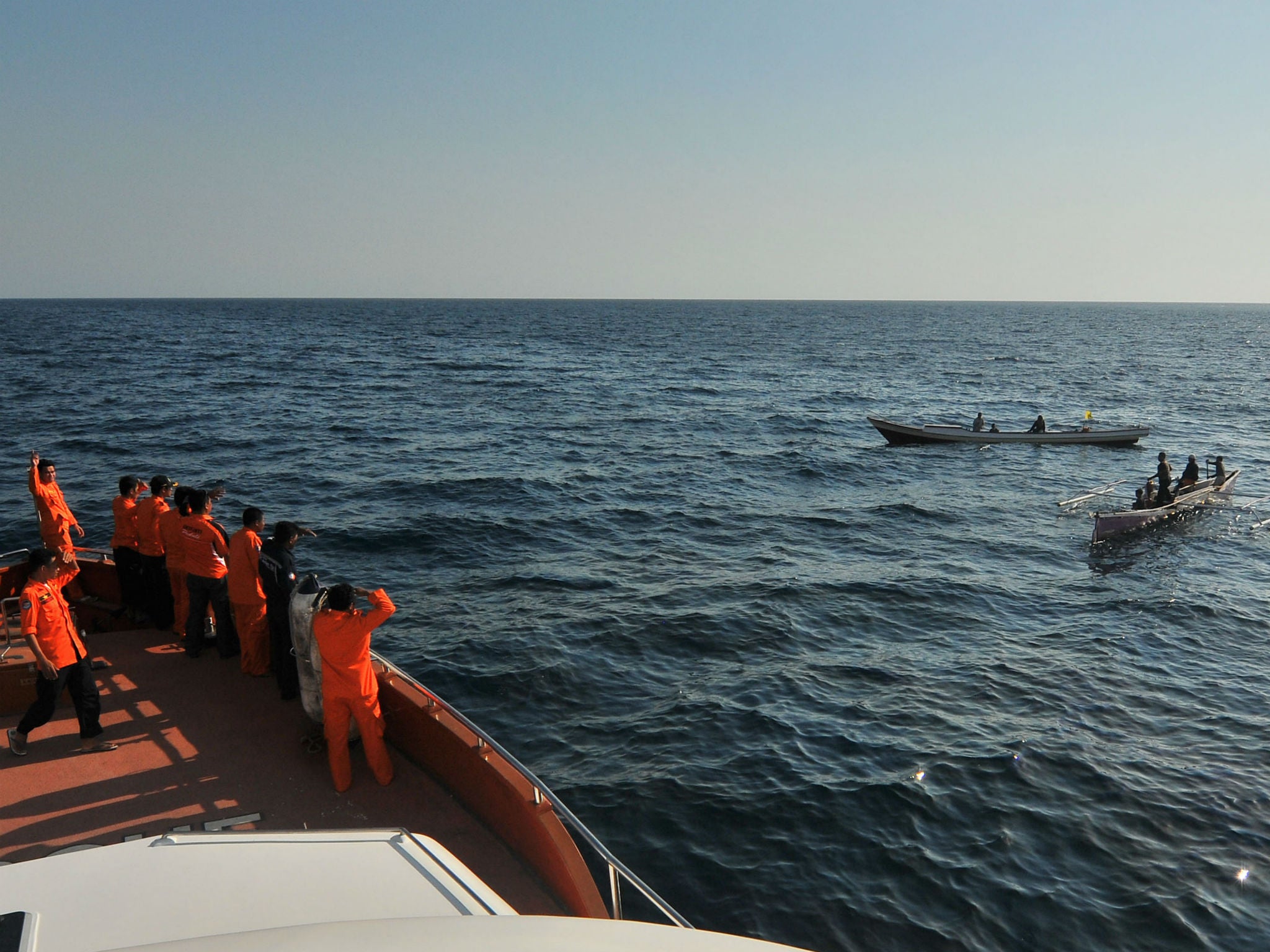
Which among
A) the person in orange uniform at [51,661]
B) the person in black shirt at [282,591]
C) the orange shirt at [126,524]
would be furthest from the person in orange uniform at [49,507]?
the person in black shirt at [282,591]

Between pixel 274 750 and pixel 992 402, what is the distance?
58.8 meters

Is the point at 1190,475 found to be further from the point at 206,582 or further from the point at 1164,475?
the point at 206,582

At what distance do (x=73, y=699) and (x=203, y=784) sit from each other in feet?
5.28

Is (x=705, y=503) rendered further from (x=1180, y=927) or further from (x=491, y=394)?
(x=491, y=394)

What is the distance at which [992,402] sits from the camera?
5878cm

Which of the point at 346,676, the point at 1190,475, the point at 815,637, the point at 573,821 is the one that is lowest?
the point at 815,637

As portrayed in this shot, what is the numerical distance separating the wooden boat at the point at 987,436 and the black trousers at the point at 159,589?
35.1 m

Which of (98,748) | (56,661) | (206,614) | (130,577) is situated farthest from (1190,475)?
(56,661)

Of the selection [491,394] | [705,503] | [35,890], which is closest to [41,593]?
[35,890]

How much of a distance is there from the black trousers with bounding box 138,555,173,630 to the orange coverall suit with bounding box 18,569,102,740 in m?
2.39

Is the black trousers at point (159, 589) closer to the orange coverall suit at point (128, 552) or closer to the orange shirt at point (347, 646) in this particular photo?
the orange coverall suit at point (128, 552)

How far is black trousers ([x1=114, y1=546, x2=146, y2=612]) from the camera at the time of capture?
413 inches

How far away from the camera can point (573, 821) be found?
5.51m

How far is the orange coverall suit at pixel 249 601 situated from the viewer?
336 inches
